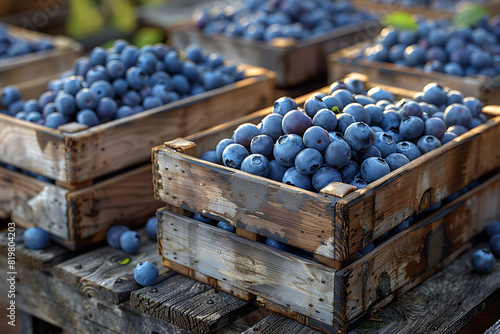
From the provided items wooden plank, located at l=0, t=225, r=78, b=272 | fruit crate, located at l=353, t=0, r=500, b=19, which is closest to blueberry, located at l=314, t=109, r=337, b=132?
wooden plank, located at l=0, t=225, r=78, b=272

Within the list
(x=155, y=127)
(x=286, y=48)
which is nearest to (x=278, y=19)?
(x=286, y=48)

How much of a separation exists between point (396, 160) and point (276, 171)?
36 centimetres

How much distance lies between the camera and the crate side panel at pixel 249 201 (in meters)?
1.64

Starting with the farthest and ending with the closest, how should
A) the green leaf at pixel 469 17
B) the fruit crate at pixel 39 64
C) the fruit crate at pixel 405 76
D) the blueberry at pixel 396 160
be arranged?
the green leaf at pixel 469 17 < the fruit crate at pixel 39 64 < the fruit crate at pixel 405 76 < the blueberry at pixel 396 160

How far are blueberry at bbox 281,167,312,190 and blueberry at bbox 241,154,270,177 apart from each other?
65 millimetres

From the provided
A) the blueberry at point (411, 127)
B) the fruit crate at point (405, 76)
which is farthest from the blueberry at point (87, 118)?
the fruit crate at point (405, 76)

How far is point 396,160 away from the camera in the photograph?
6.09 feet

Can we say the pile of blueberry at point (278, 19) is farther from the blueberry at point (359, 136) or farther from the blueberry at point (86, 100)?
the blueberry at point (359, 136)

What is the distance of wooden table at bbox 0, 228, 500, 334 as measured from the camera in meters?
1.81

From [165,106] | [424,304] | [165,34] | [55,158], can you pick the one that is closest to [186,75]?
[165,106]

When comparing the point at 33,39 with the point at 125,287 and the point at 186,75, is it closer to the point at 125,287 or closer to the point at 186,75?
the point at 186,75

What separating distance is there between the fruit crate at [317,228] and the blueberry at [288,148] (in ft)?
0.31

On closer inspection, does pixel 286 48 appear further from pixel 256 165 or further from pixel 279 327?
pixel 279 327

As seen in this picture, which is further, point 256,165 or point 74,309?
point 74,309
